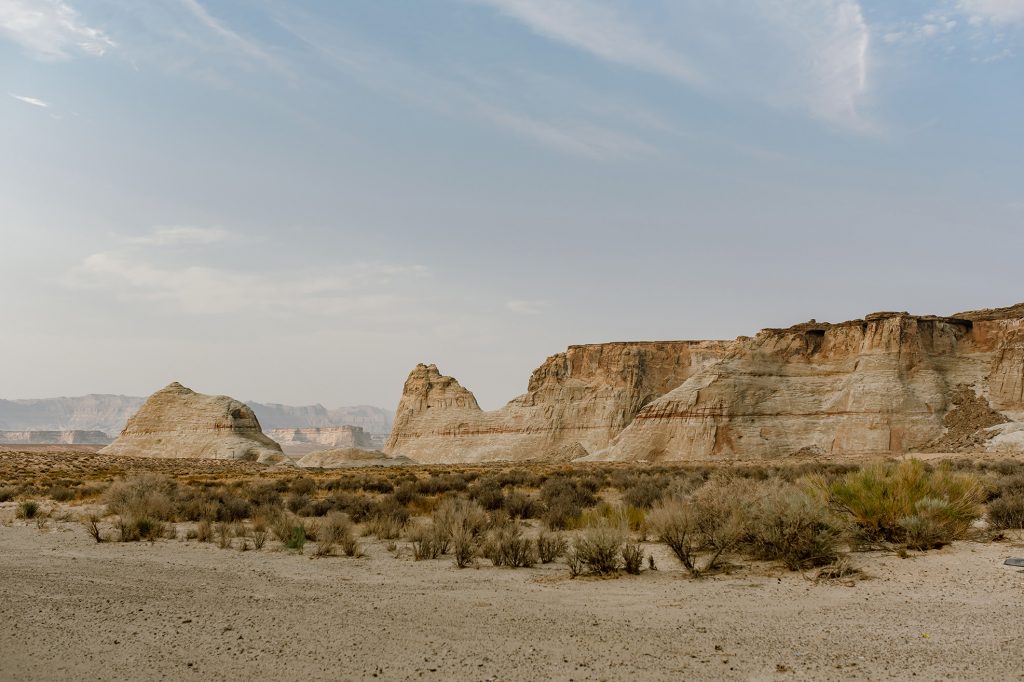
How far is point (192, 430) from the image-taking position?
71562 mm

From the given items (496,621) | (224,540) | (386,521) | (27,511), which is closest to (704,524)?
(496,621)

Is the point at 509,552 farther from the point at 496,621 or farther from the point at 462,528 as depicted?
the point at 496,621

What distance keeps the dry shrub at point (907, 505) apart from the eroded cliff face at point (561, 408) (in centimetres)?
6140

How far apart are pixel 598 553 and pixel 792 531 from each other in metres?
2.60

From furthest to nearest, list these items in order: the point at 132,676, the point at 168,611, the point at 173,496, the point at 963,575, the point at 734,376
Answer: the point at 734,376 → the point at 173,496 → the point at 963,575 → the point at 168,611 → the point at 132,676

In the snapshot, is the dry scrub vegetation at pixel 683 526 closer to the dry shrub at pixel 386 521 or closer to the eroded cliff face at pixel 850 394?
the dry shrub at pixel 386 521

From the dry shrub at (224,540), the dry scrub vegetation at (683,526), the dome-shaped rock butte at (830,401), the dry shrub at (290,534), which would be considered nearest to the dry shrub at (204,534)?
the dry scrub vegetation at (683,526)

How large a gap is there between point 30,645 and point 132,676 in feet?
4.73

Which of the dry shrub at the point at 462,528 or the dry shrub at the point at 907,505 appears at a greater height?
the dry shrub at the point at 907,505

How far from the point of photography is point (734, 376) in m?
62.1

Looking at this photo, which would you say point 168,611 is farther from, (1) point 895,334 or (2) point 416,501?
(1) point 895,334

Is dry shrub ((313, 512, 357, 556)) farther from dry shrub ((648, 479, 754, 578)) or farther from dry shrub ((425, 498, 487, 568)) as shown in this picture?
dry shrub ((648, 479, 754, 578))

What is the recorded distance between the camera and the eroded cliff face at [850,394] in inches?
2073

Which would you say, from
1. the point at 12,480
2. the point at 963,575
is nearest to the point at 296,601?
the point at 963,575
